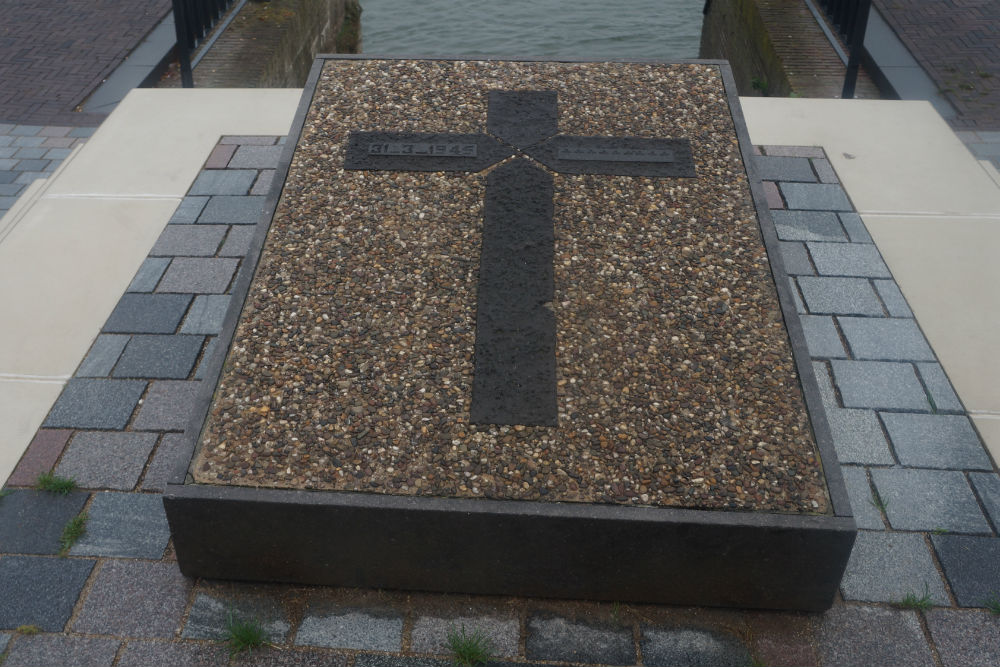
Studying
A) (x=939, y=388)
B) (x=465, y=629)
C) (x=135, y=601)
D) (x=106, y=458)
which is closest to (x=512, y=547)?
(x=465, y=629)

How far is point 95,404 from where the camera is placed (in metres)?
3.66

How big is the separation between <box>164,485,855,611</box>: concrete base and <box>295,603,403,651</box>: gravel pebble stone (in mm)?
98

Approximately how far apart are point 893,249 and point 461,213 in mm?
2381

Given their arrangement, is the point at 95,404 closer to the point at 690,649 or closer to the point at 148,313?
the point at 148,313

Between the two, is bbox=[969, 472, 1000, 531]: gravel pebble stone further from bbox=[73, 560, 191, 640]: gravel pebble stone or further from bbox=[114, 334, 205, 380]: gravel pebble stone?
bbox=[114, 334, 205, 380]: gravel pebble stone

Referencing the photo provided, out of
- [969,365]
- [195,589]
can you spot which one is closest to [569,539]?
[195,589]

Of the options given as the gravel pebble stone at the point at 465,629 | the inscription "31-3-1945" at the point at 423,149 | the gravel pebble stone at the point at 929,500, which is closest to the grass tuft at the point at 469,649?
the gravel pebble stone at the point at 465,629

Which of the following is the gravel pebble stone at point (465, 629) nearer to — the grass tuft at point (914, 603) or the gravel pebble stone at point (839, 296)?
the grass tuft at point (914, 603)

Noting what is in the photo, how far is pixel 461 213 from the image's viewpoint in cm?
358

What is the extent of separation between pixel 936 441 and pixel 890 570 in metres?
0.72

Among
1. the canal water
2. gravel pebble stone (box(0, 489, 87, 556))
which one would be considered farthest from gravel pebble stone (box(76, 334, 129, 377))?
the canal water

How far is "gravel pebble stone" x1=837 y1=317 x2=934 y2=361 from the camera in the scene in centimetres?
393

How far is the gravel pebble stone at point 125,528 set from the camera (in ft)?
10.1

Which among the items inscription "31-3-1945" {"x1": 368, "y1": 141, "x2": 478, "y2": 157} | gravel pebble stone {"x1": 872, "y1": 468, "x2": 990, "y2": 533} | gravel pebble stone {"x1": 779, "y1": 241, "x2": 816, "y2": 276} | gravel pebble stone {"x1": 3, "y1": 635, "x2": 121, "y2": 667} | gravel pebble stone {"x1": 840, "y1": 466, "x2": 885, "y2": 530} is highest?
inscription "31-3-1945" {"x1": 368, "y1": 141, "x2": 478, "y2": 157}
